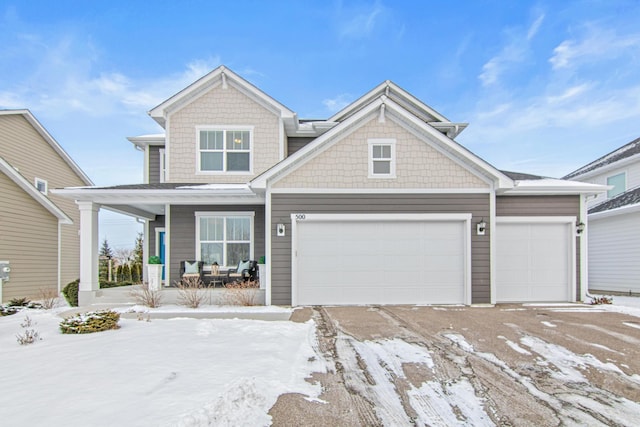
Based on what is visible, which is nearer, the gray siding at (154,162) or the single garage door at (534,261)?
the single garage door at (534,261)

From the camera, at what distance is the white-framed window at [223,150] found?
12086 mm

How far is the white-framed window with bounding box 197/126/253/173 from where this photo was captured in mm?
12086

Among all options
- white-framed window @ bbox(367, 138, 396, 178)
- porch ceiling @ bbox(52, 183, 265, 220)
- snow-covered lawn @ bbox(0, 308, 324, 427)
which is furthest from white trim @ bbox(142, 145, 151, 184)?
white-framed window @ bbox(367, 138, 396, 178)

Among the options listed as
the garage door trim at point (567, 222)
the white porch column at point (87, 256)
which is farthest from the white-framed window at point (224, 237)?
the garage door trim at point (567, 222)

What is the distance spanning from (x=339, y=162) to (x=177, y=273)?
592cm

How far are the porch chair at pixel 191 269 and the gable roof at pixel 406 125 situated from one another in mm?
3281

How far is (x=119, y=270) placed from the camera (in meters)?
20.5

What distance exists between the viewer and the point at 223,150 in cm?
1212

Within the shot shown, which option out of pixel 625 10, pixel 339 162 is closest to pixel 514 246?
pixel 339 162

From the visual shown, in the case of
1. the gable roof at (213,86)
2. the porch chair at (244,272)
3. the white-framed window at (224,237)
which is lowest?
the porch chair at (244,272)

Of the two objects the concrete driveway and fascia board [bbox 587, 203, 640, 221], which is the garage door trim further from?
fascia board [bbox 587, 203, 640, 221]

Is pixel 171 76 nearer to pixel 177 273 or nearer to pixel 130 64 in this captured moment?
pixel 130 64

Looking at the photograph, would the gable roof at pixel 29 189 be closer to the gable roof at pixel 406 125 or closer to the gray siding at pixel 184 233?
the gray siding at pixel 184 233

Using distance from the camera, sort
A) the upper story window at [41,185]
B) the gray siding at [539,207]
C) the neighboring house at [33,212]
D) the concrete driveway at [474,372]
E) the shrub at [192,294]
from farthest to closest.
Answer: the upper story window at [41,185], the neighboring house at [33,212], the gray siding at [539,207], the shrub at [192,294], the concrete driveway at [474,372]
